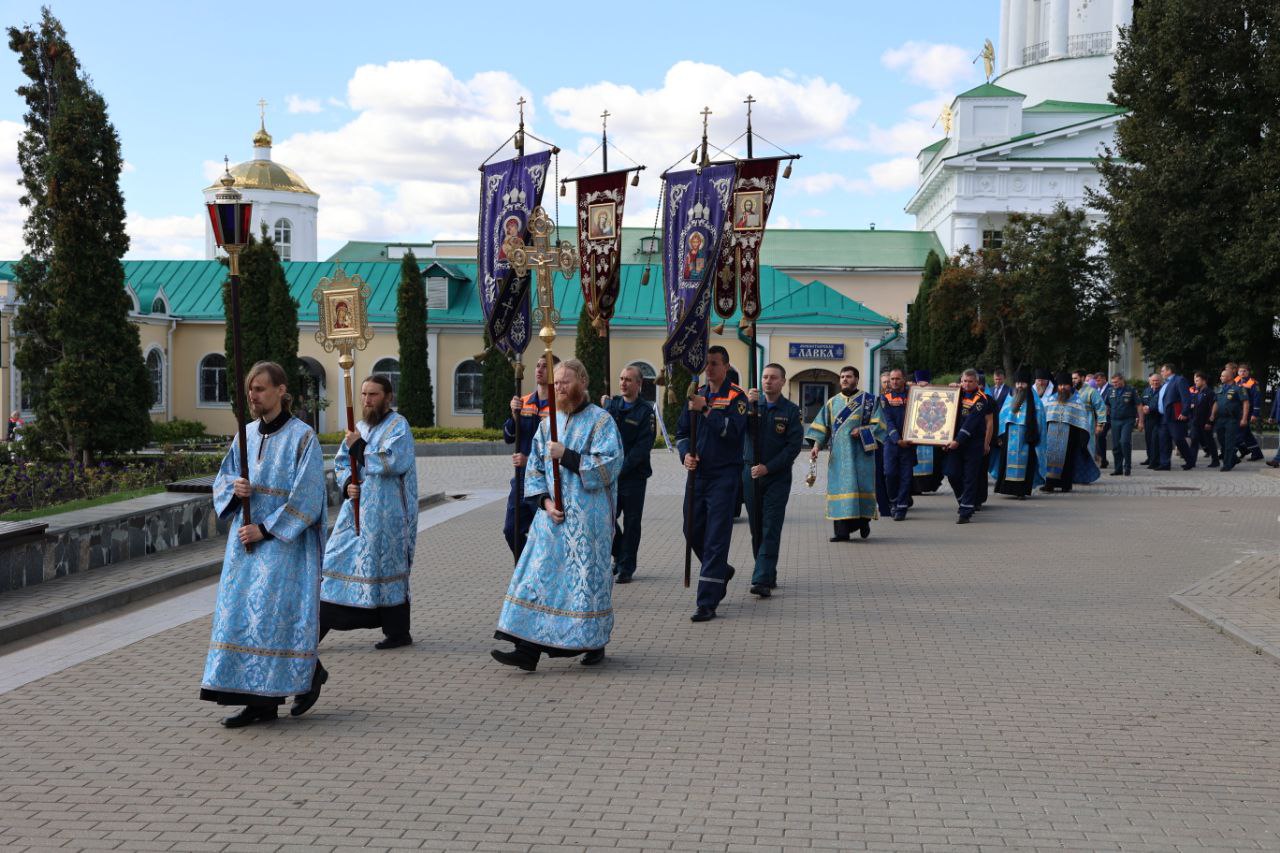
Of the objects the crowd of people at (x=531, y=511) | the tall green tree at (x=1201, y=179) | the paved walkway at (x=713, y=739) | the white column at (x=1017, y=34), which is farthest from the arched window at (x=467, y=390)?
the white column at (x=1017, y=34)

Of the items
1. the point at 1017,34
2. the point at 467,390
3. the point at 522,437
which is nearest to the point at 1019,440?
the point at 522,437

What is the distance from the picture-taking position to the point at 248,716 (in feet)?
21.1

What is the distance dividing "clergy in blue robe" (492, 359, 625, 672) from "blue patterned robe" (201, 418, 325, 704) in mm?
1342

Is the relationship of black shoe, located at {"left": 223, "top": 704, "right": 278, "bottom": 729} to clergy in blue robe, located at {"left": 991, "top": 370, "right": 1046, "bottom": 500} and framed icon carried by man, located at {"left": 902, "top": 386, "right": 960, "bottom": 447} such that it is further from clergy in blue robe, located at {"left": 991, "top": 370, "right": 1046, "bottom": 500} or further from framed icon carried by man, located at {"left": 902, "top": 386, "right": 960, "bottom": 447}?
clergy in blue robe, located at {"left": 991, "top": 370, "right": 1046, "bottom": 500}

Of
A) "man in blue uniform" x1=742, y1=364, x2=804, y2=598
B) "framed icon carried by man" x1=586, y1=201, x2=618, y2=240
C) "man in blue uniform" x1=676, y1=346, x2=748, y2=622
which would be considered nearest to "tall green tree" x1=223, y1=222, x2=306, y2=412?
"framed icon carried by man" x1=586, y1=201, x2=618, y2=240

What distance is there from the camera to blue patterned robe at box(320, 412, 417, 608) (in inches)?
325

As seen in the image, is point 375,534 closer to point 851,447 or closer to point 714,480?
point 714,480

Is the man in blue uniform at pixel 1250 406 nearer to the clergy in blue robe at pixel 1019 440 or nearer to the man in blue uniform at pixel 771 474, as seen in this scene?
the clergy in blue robe at pixel 1019 440

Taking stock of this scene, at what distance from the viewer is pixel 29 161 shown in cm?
2083

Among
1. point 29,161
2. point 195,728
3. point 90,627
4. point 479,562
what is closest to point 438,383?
point 29,161

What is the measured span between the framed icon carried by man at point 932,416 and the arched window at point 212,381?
32.2m

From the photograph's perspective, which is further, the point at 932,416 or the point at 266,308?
the point at 266,308

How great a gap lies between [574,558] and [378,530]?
1457mm

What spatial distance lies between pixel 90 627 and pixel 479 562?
3996mm
